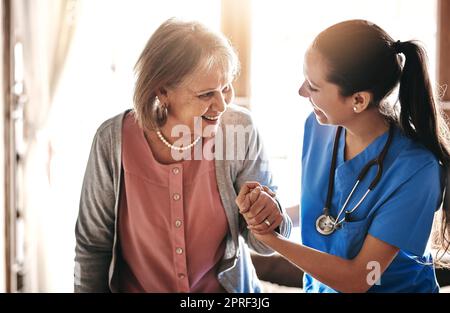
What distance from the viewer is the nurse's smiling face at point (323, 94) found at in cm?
90

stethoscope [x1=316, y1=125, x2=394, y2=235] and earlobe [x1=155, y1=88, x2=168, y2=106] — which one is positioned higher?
earlobe [x1=155, y1=88, x2=168, y2=106]

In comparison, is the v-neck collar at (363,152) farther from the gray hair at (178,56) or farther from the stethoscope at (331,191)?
the gray hair at (178,56)

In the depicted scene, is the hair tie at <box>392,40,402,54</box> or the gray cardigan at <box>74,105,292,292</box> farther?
the gray cardigan at <box>74,105,292,292</box>

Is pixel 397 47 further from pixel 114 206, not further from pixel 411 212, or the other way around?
pixel 114 206

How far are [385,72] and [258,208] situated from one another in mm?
313

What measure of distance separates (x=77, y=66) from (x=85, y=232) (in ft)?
1.22

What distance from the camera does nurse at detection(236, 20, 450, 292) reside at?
2.85 ft

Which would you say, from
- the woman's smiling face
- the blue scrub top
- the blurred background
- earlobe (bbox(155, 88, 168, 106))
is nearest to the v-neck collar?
the blue scrub top

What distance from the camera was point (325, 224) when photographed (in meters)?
0.96

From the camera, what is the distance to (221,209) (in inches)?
38.3

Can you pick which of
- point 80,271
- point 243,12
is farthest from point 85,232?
point 243,12

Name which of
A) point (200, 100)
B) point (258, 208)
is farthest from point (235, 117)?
point (258, 208)

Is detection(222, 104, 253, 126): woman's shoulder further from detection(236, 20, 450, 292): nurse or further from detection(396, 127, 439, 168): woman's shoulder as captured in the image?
detection(396, 127, 439, 168): woman's shoulder
